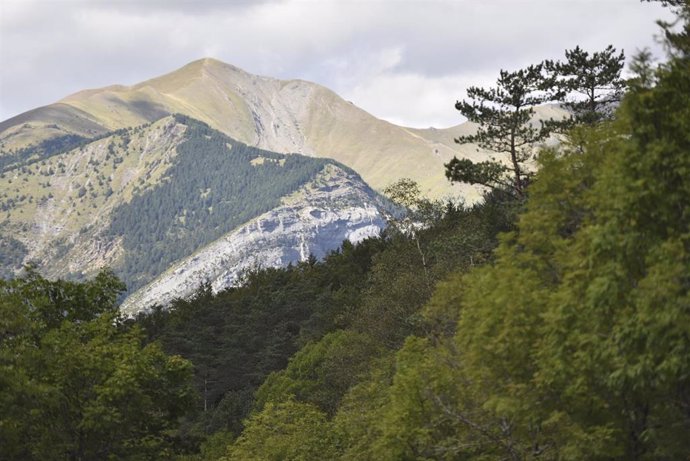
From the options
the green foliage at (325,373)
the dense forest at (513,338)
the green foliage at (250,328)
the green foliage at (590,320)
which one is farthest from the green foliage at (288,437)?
the green foliage at (250,328)

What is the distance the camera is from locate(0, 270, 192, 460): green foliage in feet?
103

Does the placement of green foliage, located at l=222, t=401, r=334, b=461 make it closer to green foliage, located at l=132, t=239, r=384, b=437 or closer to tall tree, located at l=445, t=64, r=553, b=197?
tall tree, located at l=445, t=64, r=553, b=197

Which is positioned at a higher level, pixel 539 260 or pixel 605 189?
pixel 605 189

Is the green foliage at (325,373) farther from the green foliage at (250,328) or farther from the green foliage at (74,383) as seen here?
the green foliage at (74,383)

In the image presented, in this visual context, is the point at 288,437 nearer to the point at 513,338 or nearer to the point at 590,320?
the point at 513,338

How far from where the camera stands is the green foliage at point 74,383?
31.5 m

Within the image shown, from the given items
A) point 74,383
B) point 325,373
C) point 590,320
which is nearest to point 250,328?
point 325,373

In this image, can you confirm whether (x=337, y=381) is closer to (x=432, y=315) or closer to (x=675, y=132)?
(x=432, y=315)

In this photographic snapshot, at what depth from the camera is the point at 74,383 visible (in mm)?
33344

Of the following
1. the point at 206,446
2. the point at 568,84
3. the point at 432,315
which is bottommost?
the point at 206,446

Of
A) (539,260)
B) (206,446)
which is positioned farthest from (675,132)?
(206,446)

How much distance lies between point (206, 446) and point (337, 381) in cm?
2351

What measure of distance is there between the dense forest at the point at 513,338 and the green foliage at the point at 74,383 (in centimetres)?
9

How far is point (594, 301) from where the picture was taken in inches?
725
